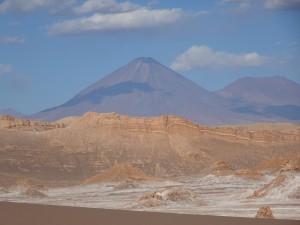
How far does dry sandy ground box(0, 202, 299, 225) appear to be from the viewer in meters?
13.9

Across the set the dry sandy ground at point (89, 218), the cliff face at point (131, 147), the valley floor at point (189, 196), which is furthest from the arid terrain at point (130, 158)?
the dry sandy ground at point (89, 218)

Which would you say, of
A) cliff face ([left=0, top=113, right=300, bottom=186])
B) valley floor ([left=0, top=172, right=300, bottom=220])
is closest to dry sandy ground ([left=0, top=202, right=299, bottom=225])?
valley floor ([left=0, top=172, right=300, bottom=220])

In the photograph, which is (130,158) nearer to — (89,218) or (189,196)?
(189,196)

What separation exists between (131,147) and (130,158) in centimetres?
245

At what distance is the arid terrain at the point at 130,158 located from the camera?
52.2 metres

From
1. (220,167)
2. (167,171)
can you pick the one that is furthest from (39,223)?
(167,171)

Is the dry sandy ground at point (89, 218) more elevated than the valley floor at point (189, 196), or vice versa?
the dry sandy ground at point (89, 218)

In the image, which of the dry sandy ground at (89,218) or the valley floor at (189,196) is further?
the valley floor at (189,196)

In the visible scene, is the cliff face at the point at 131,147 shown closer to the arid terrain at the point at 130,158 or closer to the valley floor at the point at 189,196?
the arid terrain at the point at 130,158

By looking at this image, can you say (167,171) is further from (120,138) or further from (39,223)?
(39,223)

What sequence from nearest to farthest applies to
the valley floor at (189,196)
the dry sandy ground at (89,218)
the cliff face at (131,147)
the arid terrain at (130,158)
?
the dry sandy ground at (89,218)
the valley floor at (189,196)
the arid terrain at (130,158)
the cliff face at (131,147)

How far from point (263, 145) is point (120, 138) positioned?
1530 centimetres

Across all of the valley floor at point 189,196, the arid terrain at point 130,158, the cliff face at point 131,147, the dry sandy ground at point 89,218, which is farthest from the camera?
the cliff face at point 131,147

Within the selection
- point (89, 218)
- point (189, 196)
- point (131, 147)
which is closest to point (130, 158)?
point (131, 147)
